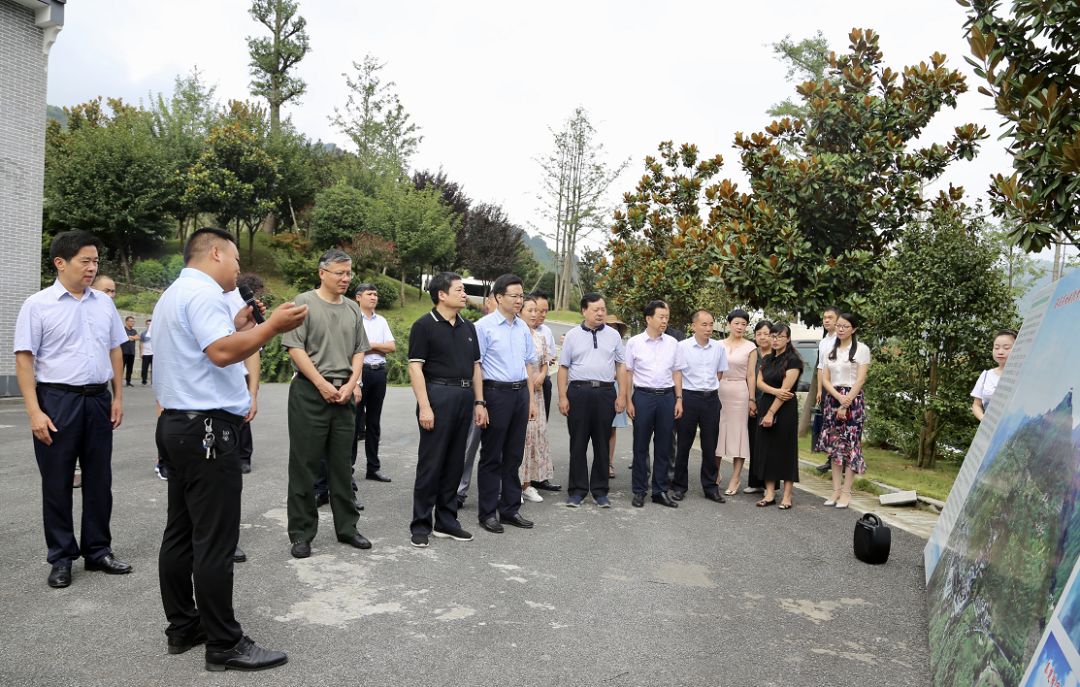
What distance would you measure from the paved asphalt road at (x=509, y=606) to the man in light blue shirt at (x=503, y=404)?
29cm

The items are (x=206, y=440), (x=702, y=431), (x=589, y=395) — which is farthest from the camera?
(x=702, y=431)

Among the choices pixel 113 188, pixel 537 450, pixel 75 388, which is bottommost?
pixel 537 450

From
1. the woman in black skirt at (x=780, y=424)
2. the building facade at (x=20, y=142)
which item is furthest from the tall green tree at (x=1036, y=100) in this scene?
the building facade at (x=20, y=142)

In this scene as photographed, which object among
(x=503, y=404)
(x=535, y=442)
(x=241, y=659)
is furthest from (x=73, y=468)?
(x=535, y=442)

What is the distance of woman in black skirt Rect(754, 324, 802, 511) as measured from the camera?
7.45 m

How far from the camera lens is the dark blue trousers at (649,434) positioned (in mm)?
7395

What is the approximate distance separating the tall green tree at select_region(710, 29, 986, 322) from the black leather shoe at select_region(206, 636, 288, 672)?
8.99 metres

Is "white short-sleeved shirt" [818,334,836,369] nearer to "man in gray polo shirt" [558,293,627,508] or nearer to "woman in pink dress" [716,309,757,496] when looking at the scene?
"woman in pink dress" [716,309,757,496]

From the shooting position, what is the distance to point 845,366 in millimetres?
7695

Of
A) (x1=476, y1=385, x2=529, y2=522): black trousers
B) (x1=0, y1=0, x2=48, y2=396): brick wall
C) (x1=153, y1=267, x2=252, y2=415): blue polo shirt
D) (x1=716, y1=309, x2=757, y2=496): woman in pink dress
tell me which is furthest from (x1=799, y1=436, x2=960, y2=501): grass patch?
(x1=0, y1=0, x2=48, y2=396): brick wall

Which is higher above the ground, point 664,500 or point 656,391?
point 656,391

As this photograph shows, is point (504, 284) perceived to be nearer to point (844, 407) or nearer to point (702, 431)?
point (702, 431)

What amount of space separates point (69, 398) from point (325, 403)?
61.4 inches

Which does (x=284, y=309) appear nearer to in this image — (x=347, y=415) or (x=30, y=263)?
(x=347, y=415)
